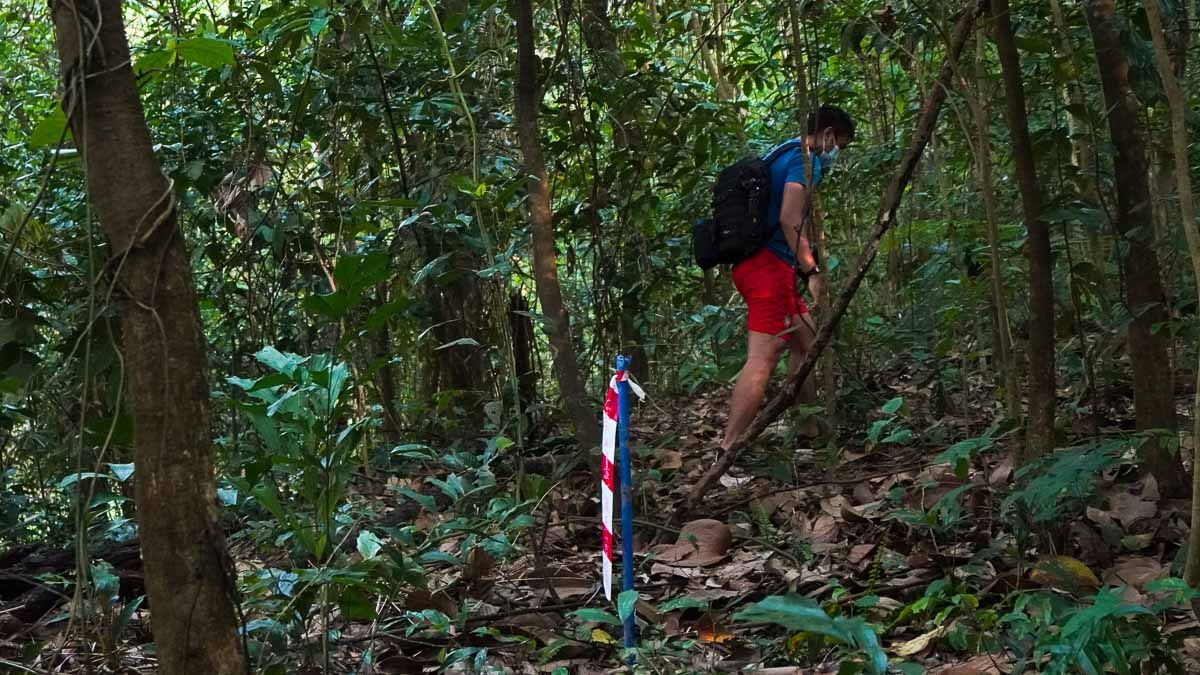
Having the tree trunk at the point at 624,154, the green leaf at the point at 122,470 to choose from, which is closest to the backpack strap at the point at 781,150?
the tree trunk at the point at 624,154

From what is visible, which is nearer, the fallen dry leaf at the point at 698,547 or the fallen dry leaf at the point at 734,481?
the fallen dry leaf at the point at 698,547

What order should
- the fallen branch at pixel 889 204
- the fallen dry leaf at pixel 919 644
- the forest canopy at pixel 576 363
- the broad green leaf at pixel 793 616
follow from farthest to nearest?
the fallen branch at pixel 889 204 → the fallen dry leaf at pixel 919 644 → the forest canopy at pixel 576 363 → the broad green leaf at pixel 793 616

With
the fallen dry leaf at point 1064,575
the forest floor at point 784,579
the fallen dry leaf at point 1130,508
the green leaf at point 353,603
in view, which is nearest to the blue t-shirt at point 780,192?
the forest floor at point 784,579

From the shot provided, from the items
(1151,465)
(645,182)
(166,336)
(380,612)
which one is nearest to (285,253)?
(645,182)

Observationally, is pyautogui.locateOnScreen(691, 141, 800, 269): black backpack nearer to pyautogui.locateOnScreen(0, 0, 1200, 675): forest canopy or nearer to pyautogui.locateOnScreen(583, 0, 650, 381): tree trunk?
pyautogui.locateOnScreen(0, 0, 1200, 675): forest canopy

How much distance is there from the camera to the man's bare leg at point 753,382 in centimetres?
475

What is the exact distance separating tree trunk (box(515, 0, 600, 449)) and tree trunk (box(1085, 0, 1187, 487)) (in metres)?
1.85

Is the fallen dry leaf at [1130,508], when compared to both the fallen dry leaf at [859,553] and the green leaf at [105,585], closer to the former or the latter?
the fallen dry leaf at [859,553]

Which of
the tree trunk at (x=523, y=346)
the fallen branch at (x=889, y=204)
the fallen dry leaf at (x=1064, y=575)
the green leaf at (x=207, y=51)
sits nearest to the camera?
the green leaf at (x=207, y=51)

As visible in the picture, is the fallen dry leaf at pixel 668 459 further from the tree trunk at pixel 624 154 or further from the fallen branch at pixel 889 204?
the fallen branch at pixel 889 204

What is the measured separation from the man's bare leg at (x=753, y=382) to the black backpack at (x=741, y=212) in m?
0.39

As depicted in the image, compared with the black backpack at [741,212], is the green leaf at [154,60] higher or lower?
higher

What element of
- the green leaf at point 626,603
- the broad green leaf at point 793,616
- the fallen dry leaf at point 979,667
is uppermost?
the broad green leaf at point 793,616

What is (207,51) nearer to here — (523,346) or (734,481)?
(734,481)
